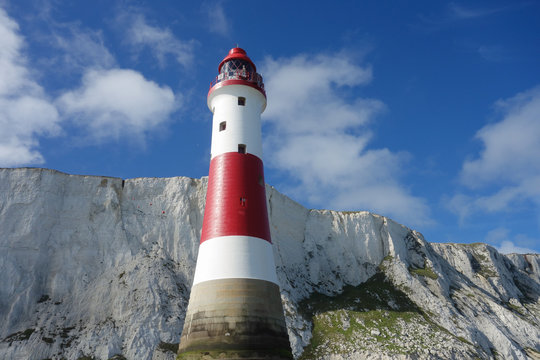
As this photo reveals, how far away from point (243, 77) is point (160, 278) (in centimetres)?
2202

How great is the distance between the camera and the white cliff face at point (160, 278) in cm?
3169

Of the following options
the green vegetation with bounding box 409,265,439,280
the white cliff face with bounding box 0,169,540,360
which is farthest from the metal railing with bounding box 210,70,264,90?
the green vegetation with bounding box 409,265,439,280

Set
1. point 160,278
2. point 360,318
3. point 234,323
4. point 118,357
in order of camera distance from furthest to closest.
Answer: point 360,318 < point 160,278 < point 118,357 < point 234,323

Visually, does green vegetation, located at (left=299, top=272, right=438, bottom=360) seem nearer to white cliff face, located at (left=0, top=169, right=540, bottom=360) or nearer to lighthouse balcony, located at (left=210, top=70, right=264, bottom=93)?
white cliff face, located at (left=0, top=169, right=540, bottom=360)

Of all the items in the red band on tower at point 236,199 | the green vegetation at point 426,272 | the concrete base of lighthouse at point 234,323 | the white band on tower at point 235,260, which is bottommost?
the concrete base of lighthouse at point 234,323

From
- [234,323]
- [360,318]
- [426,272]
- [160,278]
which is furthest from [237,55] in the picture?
[426,272]

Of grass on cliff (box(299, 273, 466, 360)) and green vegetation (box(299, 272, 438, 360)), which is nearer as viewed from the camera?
grass on cliff (box(299, 273, 466, 360))

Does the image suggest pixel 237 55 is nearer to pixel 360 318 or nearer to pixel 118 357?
pixel 118 357

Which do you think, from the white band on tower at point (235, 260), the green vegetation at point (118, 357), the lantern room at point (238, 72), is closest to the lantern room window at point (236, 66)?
the lantern room at point (238, 72)

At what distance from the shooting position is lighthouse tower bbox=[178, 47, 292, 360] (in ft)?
54.1

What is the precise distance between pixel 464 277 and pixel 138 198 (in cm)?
4953

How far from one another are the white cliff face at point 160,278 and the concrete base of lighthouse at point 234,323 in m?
16.4

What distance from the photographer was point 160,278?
36.4 m

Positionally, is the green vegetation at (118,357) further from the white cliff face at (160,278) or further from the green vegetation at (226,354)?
the green vegetation at (226,354)
